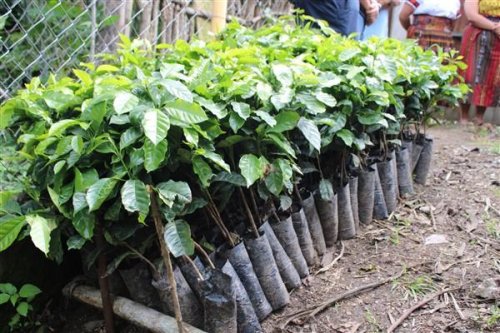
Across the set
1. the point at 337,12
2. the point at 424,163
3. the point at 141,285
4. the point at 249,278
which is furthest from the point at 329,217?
the point at 337,12

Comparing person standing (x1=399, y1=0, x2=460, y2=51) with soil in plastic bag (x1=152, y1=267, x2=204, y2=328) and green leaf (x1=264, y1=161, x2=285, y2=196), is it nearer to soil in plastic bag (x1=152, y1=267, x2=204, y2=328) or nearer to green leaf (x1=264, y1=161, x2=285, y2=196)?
green leaf (x1=264, y1=161, x2=285, y2=196)

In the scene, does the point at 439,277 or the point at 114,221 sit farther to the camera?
the point at 439,277

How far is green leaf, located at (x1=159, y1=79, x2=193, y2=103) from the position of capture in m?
1.59

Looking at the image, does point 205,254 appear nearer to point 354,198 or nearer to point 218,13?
point 354,198

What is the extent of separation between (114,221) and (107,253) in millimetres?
174

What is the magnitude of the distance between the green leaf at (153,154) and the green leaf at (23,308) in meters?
0.84

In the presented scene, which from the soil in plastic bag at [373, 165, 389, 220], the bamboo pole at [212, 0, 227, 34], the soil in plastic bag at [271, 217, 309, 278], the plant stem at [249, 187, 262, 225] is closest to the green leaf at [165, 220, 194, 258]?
the plant stem at [249, 187, 262, 225]

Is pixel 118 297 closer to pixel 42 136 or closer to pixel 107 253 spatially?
pixel 107 253

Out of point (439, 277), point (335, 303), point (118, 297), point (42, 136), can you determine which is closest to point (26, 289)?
point (118, 297)

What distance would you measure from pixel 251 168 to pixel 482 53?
184 inches

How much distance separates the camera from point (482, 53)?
219 inches

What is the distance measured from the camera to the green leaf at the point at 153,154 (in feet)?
4.86

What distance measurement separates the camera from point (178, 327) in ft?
5.43

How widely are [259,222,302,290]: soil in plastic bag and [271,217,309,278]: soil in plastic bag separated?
0.04 meters
